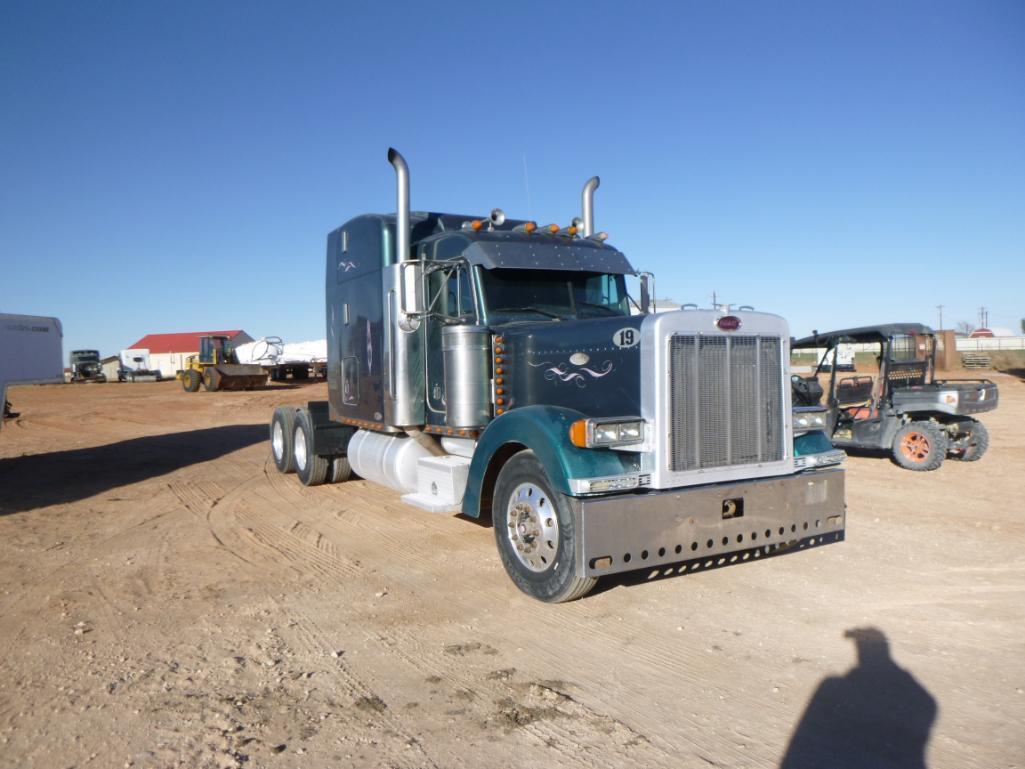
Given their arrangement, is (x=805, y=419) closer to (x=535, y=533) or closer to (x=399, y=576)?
(x=535, y=533)

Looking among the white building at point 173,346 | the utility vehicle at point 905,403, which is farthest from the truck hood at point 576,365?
the white building at point 173,346

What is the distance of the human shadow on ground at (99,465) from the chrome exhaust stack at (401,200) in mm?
5732

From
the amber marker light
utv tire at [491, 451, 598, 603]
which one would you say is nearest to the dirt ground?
utv tire at [491, 451, 598, 603]

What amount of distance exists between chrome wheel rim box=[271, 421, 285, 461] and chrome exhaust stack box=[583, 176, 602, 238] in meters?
5.30

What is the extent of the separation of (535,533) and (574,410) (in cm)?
95

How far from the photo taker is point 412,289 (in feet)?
22.9

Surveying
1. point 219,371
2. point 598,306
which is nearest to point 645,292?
point 598,306

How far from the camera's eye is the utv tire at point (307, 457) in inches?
402

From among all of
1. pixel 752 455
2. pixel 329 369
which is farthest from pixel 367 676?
pixel 329 369

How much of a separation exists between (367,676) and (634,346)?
268cm

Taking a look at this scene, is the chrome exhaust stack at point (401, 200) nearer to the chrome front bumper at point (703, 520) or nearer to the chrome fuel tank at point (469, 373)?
the chrome fuel tank at point (469, 373)

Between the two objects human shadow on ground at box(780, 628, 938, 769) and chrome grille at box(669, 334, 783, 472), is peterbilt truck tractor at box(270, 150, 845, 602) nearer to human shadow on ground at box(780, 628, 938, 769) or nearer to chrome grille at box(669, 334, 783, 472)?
chrome grille at box(669, 334, 783, 472)

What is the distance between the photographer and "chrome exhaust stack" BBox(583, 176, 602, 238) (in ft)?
28.5

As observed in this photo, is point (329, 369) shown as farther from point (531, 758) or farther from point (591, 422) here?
point (531, 758)
